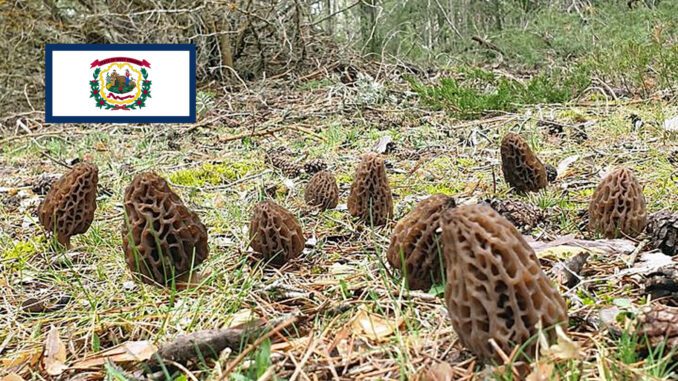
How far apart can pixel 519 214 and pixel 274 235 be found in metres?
1.12

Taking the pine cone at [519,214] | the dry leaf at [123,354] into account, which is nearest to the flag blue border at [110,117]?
the pine cone at [519,214]

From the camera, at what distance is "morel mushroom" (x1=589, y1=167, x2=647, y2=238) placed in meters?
2.61

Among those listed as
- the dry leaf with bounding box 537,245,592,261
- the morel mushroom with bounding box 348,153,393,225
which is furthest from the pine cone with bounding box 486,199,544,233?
the morel mushroom with bounding box 348,153,393,225

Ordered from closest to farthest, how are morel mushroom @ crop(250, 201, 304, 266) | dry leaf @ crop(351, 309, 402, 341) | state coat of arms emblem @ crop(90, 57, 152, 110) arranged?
dry leaf @ crop(351, 309, 402, 341) < morel mushroom @ crop(250, 201, 304, 266) < state coat of arms emblem @ crop(90, 57, 152, 110)

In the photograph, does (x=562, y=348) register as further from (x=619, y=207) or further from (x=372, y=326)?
(x=619, y=207)

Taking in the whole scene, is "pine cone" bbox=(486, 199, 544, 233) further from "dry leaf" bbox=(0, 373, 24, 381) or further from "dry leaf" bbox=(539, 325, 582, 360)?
"dry leaf" bbox=(0, 373, 24, 381)

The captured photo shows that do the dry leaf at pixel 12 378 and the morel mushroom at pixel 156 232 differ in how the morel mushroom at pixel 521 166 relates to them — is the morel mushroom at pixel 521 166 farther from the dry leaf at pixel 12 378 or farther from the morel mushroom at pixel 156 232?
the dry leaf at pixel 12 378

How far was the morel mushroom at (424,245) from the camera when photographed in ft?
7.18

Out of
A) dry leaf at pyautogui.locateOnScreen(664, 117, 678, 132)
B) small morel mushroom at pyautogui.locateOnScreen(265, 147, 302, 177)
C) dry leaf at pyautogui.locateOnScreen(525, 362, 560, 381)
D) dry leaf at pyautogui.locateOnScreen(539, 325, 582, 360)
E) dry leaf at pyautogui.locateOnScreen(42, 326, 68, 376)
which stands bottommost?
dry leaf at pyautogui.locateOnScreen(42, 326, 68, 376)

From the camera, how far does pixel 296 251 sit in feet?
9.13

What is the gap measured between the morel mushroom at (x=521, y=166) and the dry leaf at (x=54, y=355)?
246cm

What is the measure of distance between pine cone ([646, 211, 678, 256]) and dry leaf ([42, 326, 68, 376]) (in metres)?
2.10

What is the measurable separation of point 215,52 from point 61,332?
9.04m

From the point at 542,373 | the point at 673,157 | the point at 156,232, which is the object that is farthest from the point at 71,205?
Result: the point at 673,157
